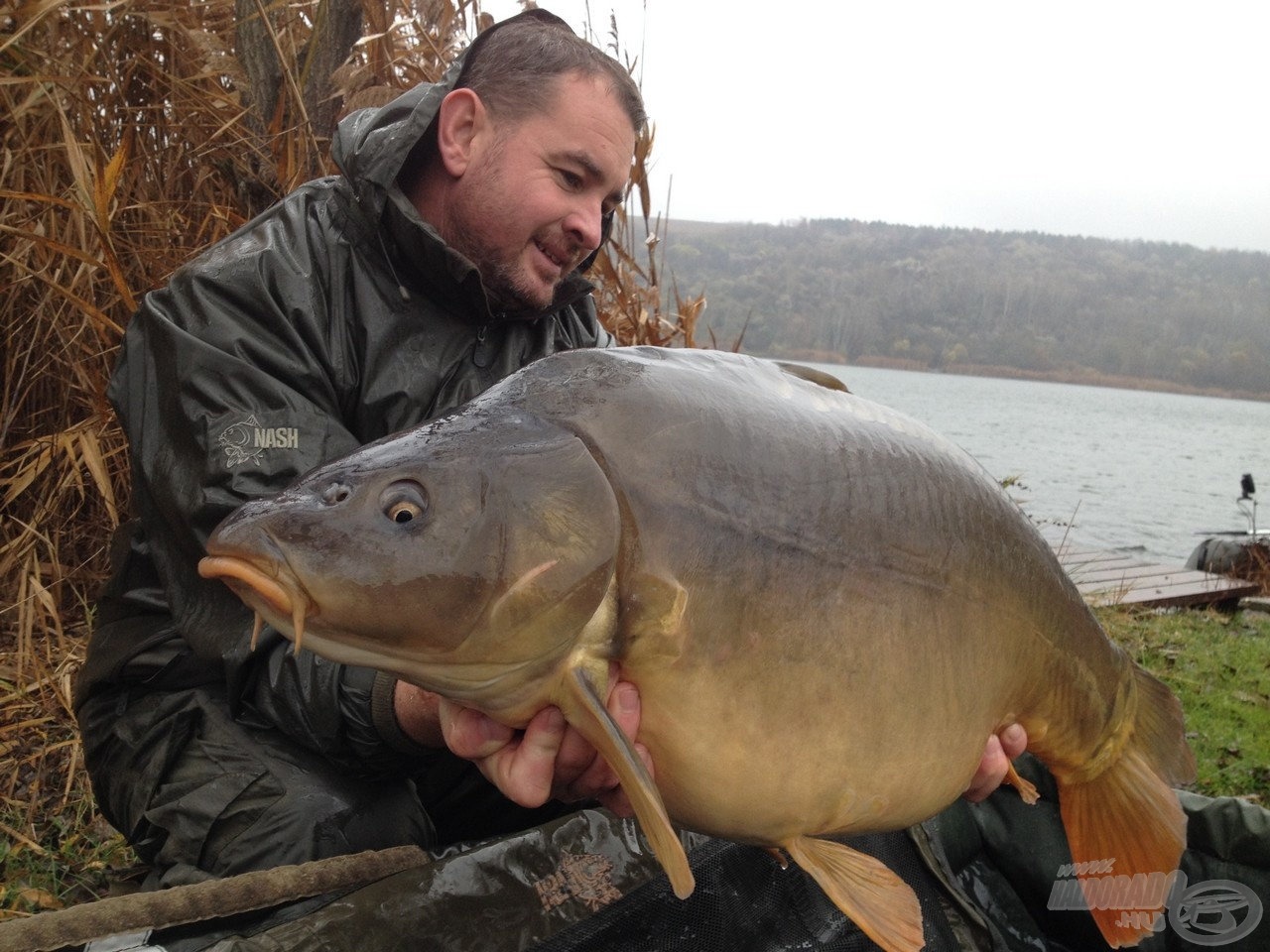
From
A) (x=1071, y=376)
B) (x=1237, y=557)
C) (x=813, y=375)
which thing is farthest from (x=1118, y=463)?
(x=1071, y=376)

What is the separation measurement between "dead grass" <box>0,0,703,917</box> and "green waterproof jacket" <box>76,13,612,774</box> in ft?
2.19

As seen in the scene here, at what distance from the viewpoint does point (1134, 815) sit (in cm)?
181

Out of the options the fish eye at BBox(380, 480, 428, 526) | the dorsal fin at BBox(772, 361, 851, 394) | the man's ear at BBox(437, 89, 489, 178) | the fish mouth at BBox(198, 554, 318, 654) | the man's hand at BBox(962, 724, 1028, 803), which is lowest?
the man's hand at BBox(962, 724, 1028, 803)

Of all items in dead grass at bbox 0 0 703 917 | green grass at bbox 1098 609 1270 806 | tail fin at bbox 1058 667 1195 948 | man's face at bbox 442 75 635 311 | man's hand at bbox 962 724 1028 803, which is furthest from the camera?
green grass at bbox 1098 609 1270 806

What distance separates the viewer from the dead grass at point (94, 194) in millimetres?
2582

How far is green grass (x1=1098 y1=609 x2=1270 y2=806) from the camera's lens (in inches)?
126

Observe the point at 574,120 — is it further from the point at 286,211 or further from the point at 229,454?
the point at 229,454

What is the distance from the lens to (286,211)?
211cm

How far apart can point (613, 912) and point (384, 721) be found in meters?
0.50

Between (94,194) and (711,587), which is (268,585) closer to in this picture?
(711,587)

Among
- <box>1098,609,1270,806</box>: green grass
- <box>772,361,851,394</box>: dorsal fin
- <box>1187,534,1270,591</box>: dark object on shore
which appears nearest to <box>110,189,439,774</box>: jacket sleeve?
<box>772,361,851,394</box>: dorsal fin

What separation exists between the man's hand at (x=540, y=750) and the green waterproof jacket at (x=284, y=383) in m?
0.35

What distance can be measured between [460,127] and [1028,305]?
2875 inches

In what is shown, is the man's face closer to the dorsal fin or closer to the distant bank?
the dorsal fin
